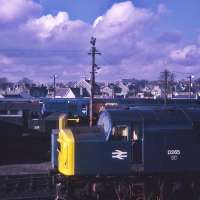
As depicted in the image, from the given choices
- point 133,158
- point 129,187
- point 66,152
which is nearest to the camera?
point 133,158

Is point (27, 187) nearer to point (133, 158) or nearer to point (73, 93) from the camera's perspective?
→ point (133, 158)

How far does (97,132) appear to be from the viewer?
1504cm

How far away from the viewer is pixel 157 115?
1520 cm

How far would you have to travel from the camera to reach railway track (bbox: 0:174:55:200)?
658 inches

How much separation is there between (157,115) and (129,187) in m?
2.25

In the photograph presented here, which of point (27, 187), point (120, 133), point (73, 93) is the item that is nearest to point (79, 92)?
point (73, 93)

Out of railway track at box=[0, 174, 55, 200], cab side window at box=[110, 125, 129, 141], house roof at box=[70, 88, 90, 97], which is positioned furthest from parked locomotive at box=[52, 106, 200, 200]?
house roof at box=[70, 88, 90, 97]

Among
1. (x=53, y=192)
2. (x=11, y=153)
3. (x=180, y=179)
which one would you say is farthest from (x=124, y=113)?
(x=11, y=153)

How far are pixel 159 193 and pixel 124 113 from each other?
2.52m

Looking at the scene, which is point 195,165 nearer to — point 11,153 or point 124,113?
point 124,113

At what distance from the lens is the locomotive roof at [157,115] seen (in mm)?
14648

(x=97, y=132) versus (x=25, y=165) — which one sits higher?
→ (x=97, y=132)

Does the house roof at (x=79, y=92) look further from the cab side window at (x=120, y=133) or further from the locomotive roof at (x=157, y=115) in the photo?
the cab side window at (x=120, y=133)

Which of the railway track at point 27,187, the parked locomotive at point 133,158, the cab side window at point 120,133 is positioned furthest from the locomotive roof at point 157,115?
the railway track at point 27,187
